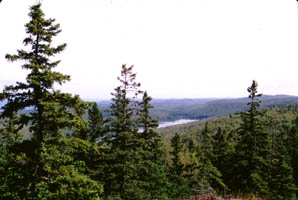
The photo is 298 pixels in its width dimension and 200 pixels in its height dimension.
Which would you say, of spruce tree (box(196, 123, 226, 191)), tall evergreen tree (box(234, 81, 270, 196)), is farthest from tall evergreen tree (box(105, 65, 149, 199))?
tall evergreen tree (box(234, 81, 270, 196))

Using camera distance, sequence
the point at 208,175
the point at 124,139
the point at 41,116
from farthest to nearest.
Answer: the point at 208,175, the point at 124,139, the point at 41,116

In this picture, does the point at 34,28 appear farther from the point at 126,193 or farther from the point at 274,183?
the point at 274,183

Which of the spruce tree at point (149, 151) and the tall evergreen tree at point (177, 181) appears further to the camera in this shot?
the tall evergreen tree at point (177, 181)

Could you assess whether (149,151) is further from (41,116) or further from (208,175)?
(41,116)

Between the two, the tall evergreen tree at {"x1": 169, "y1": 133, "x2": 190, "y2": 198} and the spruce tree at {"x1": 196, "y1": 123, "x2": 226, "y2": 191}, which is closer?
the spruce tree at {"x1": 196, "y1": 123, "x2": 226, "y2": 191}

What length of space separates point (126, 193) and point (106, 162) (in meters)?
3.30

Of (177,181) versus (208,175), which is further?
(177,181)

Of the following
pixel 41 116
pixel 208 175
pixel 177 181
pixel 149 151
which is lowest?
pixel 177 181

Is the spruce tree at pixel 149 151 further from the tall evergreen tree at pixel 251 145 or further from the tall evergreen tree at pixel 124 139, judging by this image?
the tall evergreen tree at pixel 251 145

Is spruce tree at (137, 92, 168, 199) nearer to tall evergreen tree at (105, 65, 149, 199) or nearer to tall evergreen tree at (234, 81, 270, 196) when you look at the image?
tall evergreen tree at (105, 65, 149, 199)

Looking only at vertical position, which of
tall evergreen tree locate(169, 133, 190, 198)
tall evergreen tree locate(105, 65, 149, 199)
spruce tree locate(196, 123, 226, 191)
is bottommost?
tall evergreen tree locate(169, 133, 190, 198)

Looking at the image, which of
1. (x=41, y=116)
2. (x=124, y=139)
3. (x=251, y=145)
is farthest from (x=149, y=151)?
(x=41, y=116)

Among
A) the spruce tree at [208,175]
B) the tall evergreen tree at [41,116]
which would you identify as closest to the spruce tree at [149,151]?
the spruce tree at [208,175]

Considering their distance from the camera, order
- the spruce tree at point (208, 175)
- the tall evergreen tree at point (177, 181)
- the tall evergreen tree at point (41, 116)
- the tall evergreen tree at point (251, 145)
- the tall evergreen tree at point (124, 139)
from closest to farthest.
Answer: the tall evergreen tree at point (41, 116), the spruce tree at point (208, 175), the tall evergreen tree at point (124, 139), the tall evergreen tree at point (251, 145), the tall evergreen tree at point (177, 181)
